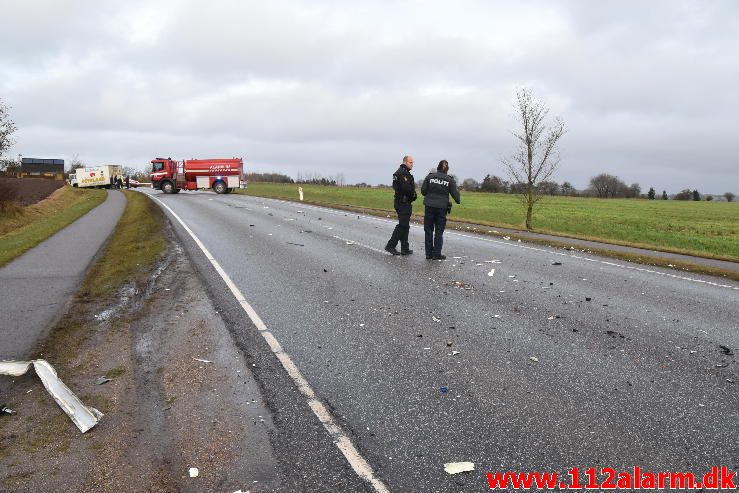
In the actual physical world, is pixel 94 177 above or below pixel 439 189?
above

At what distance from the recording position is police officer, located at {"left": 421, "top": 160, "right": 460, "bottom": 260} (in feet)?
36.9

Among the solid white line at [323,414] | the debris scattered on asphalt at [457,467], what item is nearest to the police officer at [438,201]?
the solid white line at [323,414]

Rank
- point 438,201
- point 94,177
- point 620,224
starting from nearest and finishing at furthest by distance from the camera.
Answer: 1. point 438,201
2. point 620,224
3. point 94,177

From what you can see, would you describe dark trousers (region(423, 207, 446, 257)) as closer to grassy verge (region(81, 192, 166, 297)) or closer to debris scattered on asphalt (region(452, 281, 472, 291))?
debris scattered on asphalt (region(452, 281, 472, 291))

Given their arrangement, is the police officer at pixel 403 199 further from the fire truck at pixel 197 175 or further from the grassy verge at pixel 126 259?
the fire truck at pixel 197 175

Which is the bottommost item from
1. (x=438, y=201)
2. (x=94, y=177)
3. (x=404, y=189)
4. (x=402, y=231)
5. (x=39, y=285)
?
(x=39, y=285)

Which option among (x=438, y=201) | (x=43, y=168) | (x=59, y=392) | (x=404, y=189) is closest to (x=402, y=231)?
(x=404, y=189)

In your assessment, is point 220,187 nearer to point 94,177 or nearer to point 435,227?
point 94,177

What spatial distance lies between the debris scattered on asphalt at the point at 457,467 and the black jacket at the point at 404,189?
874 centimetres

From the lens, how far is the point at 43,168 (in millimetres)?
94500

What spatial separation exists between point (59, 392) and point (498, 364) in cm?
376

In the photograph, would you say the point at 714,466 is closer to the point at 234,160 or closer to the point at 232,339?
the point at 232,339

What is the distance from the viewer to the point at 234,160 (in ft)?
154

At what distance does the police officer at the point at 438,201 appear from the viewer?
11.3 metres
